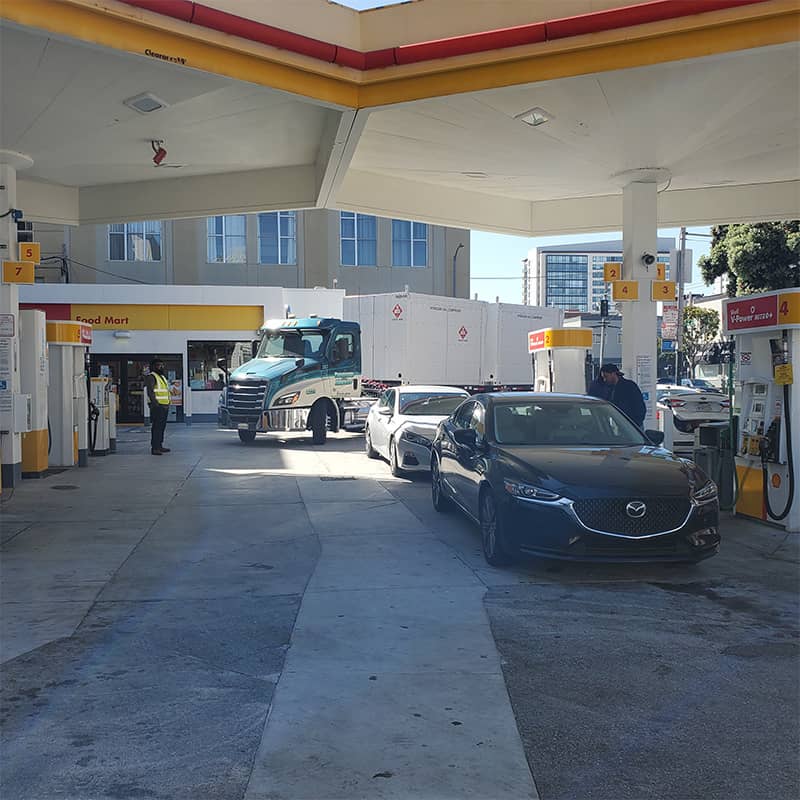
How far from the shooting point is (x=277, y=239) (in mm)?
36938

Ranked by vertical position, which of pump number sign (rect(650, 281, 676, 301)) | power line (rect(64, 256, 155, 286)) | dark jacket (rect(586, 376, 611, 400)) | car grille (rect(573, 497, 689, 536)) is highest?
power line (rect(64, 256, 155, 286))

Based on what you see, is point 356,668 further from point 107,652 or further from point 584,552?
point 584,552

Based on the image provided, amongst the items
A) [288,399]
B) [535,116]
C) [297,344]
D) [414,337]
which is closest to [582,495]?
[535,116]

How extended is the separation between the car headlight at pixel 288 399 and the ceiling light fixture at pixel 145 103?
361 inches

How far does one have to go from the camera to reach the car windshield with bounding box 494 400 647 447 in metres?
8.59

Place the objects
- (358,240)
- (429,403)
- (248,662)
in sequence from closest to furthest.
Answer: (248,662) → (429,403) → (358,240)

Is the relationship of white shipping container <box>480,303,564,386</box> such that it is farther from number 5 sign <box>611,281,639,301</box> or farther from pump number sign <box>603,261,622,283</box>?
number 5 sign <box>611,281,639,301</box>

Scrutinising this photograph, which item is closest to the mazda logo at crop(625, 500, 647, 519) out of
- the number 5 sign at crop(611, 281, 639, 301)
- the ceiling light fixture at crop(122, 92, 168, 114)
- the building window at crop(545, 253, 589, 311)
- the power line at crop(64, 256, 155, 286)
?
the ceiling light fixture at crop(122, 92, 168, 114)

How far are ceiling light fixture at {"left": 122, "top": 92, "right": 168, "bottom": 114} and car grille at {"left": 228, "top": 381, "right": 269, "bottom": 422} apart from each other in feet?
29.5

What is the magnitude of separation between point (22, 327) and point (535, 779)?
12.4 metres

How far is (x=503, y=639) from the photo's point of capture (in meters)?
5.72

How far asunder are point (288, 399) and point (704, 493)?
1304 centimetres

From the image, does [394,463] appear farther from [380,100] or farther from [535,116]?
[380,100]

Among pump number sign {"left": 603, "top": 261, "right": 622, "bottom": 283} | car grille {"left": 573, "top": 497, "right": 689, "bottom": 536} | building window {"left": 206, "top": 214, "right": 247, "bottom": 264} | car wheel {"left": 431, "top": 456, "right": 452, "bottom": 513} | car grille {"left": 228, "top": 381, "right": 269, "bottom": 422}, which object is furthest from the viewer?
building window {"left": 206, "top": 214, "right": 247, "bottom": 264}
